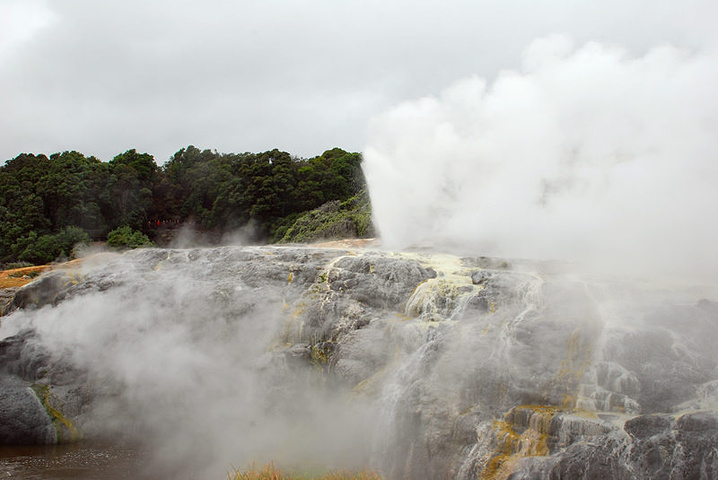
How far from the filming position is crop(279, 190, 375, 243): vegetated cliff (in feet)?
72.8

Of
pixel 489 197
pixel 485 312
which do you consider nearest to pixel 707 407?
pixel 485 312

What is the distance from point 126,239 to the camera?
24625mm

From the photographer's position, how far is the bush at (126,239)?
24641 millimetres

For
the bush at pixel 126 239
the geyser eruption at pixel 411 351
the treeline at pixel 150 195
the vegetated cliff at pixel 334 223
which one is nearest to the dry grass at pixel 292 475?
the geyser eruption at pixel 411 351

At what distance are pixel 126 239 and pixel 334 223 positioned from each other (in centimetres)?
993

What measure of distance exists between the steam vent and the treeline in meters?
13.9

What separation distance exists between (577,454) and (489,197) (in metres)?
10.3

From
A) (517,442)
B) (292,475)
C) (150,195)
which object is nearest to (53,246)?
(150,195)

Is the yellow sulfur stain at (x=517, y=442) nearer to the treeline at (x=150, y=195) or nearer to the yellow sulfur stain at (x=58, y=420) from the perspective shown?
the yellow sulfur stain at (x=58, y=420)

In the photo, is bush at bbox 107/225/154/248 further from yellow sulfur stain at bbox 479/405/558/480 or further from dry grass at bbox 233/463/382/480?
yellow sulfur stain at bbox 479/405/558/480

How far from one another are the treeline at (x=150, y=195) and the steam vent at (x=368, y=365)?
13.9m

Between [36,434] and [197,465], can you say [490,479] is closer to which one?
[197,465]

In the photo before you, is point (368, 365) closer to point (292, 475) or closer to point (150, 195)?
point (292, 475)

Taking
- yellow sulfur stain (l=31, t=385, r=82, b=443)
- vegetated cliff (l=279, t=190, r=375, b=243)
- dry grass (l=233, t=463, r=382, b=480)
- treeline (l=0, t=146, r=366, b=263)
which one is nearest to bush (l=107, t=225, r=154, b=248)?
treeline (l=0, t=146, r=366, b=263)
